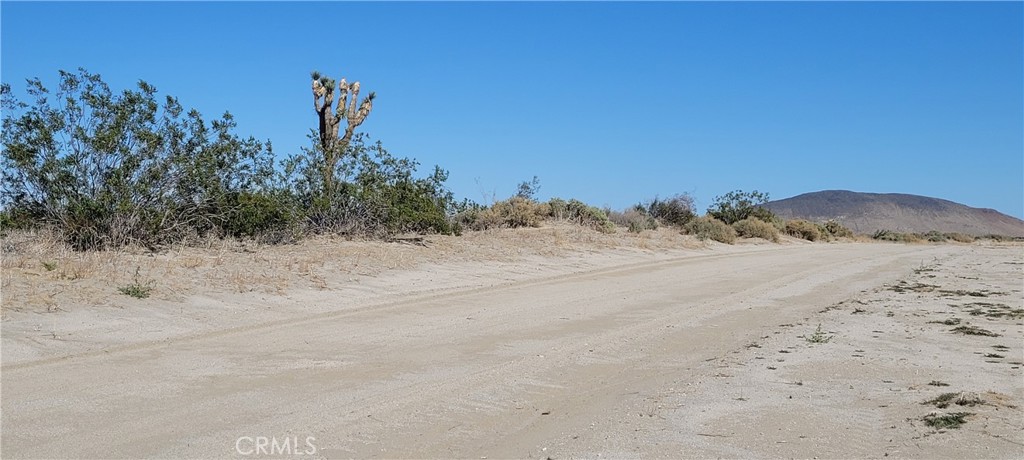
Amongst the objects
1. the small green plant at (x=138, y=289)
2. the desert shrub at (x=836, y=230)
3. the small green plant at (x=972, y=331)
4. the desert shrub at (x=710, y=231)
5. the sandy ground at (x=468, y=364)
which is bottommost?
the sandy ground at (x=468, y=364)

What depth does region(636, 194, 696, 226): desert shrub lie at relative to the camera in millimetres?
41438

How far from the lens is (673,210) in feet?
139

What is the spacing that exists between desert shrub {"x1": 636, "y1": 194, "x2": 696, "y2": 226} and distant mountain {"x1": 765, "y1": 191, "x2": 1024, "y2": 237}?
149ft

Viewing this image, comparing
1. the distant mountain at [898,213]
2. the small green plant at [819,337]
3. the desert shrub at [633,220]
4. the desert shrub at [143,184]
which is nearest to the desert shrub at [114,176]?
the desert shrub at [143,184]

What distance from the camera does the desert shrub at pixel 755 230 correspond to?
1590 inches

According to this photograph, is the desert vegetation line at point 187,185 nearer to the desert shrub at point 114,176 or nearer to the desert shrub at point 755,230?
the desert shrub at point 114,176

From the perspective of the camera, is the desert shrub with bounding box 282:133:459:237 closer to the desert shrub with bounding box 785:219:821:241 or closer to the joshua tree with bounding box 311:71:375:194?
the joshua tree with bounding box 311:71:375:194

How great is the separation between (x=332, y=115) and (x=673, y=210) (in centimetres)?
2389

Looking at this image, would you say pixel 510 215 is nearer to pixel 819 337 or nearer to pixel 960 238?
pixel 819 337

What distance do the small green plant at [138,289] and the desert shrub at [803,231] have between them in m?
40.6

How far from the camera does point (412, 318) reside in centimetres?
1166

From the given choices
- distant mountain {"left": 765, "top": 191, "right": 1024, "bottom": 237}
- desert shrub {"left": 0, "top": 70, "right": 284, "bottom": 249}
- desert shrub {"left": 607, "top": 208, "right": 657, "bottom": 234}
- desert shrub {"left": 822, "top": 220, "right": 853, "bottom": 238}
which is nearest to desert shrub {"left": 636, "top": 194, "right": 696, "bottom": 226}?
desert shrub {"left": 607, "top": 208, "right": 657, "bottom": 234}

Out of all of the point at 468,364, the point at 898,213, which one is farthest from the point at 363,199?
the point at 898,213

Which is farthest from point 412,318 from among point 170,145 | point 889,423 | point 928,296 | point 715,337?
point 928,296
